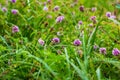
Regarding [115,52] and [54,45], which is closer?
[115,52]

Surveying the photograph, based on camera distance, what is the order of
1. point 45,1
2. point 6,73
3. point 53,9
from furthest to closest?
point 45,1 → point 53,9 → point 6,73

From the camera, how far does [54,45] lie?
251 centimetres

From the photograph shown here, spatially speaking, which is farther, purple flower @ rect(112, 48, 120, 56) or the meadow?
purple flower @ rect(112, 48, 120, 56)

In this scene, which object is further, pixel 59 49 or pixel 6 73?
pixel 59 49

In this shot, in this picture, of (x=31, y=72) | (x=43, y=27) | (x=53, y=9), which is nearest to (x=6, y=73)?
(x=31, y=72)

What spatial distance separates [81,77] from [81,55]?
35 centimetres

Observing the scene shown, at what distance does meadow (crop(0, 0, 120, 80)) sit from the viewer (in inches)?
82.8

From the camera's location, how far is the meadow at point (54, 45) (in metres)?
2.10

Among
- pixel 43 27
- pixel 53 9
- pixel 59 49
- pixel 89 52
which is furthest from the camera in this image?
pixel 53 9

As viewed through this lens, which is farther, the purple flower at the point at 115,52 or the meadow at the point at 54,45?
the purple flower at the point at 115,52

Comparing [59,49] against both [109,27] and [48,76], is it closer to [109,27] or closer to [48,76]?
[48,76]

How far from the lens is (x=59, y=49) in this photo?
2.49m

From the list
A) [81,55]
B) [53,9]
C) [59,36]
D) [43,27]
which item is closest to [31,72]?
[81,55]

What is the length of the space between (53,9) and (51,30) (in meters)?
0.70
